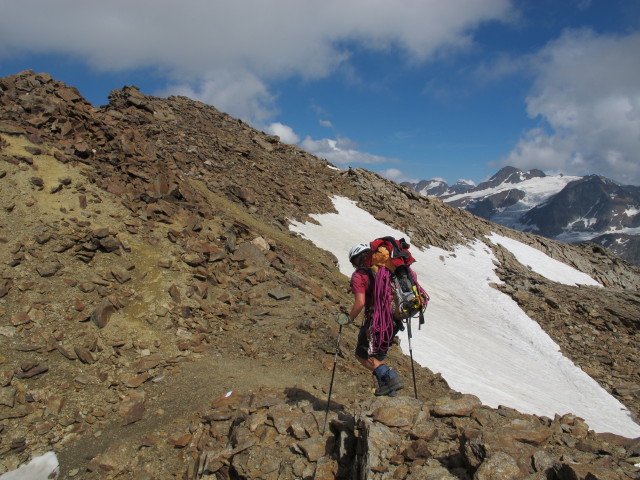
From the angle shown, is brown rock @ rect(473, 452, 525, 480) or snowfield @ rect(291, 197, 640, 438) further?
snowfield @ rect(291, 197, 640, 438)

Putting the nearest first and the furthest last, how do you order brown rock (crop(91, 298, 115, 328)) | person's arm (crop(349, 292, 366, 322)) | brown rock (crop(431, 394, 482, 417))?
brown rock (crop(431, 394, 482, 417)) < person's arm (crop(349, 292, 366, 322)) < brown rock (crop(91, 298, 115, 328))

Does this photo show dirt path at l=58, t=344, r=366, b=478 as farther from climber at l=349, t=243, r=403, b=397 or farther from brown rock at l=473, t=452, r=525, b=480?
brown rock at l=473, t=452, r=525, b=480

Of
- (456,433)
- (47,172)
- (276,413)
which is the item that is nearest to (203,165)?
(47,172)

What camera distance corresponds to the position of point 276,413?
7859 mm

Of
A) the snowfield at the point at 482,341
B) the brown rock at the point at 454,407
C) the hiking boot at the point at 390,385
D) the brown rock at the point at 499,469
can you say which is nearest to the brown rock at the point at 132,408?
the hiking boot at the point at 390,385

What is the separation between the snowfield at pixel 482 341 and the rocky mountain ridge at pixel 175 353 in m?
2.29

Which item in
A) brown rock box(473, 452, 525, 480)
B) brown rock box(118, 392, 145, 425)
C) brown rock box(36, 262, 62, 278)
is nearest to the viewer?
brown rock box(473, 452, 525, 480)

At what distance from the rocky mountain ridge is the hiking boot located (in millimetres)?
473

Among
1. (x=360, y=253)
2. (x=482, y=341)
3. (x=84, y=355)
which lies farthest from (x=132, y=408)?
(x=482, y=341)

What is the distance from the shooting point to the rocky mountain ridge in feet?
21.3

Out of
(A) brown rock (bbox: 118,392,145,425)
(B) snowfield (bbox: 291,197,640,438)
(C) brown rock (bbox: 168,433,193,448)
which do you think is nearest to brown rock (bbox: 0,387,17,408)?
(A) brown rock (bbox: 118,392,145,425)

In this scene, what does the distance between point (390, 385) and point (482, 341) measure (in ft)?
61.9

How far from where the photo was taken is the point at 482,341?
24.2 m

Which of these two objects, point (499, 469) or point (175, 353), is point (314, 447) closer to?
point (499, 469)
